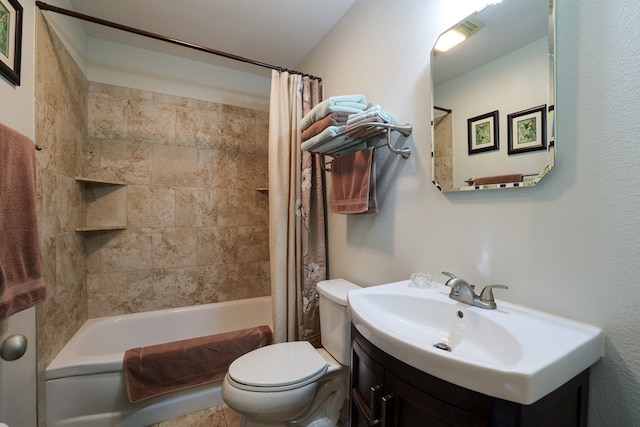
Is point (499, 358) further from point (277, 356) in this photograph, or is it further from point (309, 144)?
point (309, 144)

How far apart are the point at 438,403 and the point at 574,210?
0.64 metres

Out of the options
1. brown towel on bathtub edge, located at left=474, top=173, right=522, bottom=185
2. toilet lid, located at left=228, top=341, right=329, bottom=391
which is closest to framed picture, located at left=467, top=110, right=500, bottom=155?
brown towel on bathtub edge, located at left=474, top=173, right=522, bottom=185

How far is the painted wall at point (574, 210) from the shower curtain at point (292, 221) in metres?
0.72

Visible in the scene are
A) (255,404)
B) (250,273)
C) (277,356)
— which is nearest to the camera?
(255,404)

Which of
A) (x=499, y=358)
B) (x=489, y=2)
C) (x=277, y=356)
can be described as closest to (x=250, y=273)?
(x=277, y=356)

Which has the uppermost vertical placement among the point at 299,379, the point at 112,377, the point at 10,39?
the point at 10,39

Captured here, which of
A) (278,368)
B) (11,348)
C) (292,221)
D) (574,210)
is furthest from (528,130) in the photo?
(11,348)

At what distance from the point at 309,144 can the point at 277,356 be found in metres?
1.13

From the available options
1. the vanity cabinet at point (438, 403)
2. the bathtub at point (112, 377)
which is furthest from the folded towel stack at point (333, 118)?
the bathtub at point (112, 377)

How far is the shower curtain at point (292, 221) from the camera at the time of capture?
5.71 ft

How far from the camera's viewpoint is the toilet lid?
1.17m

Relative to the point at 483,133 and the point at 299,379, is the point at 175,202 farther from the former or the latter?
the point at 483,133

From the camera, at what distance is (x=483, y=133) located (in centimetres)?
97

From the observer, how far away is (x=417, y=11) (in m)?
1.20
